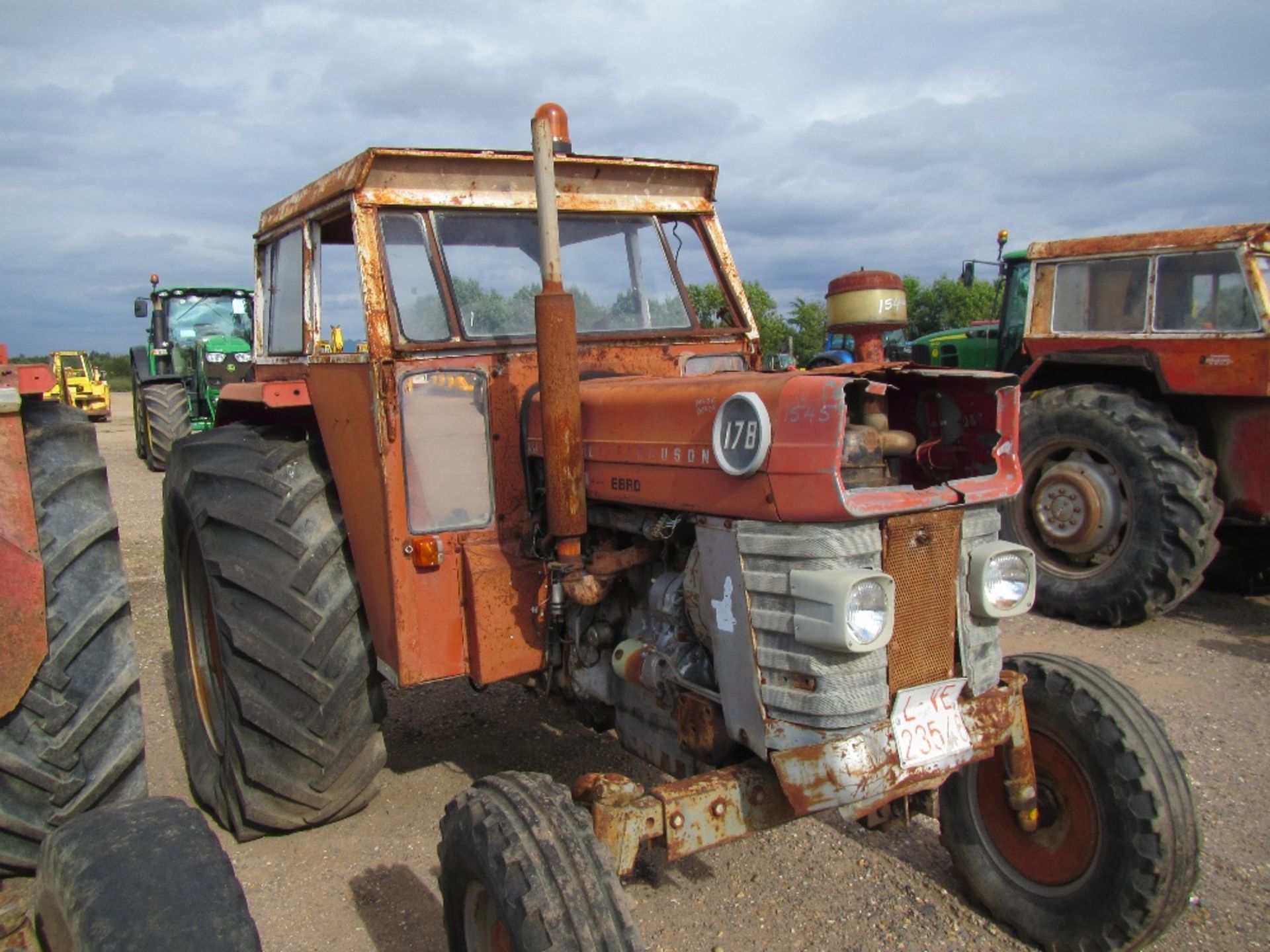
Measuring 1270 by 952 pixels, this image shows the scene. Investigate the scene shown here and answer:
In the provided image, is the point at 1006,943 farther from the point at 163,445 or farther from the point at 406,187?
the point at 163,445

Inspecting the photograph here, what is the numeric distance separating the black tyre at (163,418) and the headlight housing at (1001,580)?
41.6 feet

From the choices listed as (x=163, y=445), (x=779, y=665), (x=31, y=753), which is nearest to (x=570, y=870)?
(x=779, y=665)

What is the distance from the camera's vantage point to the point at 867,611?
7.29ft

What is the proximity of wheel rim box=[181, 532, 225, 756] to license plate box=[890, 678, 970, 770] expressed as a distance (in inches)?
103

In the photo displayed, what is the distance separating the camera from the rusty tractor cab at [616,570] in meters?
2.27

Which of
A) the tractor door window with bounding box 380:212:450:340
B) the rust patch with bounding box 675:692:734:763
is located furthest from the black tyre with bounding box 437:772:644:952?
the tractor door window with bounding box 380:212:450:340

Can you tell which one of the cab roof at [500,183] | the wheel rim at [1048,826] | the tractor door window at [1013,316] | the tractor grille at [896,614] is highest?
the cab roof at [500,183]

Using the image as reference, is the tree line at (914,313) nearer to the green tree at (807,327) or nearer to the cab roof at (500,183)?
the green tree at (807,327)

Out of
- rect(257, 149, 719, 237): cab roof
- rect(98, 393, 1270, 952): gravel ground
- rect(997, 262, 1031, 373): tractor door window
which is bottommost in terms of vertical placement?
rect(98, 393, 1270, 952): gravel ground

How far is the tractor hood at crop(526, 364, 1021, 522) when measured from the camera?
2.24 meters

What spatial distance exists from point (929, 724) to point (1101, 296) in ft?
16.6

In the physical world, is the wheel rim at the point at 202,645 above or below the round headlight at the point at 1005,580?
below

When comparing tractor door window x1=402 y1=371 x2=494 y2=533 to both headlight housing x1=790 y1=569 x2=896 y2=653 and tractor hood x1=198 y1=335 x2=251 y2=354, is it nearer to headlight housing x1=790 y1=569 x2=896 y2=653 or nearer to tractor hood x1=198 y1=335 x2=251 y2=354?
headlight housing x1=790 y1=569 x2=896 y2=653

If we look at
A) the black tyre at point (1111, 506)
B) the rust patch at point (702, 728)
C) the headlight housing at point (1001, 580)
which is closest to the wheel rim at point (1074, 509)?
the black tyre at point (1111, 506)
